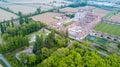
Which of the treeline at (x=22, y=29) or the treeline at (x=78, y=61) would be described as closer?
the treeline at (x=78, y=61)

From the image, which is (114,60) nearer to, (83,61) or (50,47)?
(83,61)

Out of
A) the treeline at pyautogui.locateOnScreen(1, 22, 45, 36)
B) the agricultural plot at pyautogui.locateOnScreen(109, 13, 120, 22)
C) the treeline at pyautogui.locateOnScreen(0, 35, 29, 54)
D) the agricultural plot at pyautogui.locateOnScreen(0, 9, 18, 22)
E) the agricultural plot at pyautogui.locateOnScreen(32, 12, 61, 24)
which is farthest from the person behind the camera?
the agricultural plot at pyautogui.locateOnScreen(0, 9, 18, 22)

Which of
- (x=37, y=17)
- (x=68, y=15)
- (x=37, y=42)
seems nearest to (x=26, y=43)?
(x=37, y=42)

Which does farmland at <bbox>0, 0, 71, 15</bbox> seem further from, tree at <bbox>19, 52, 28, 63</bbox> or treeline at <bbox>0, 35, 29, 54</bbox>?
tree at <bbox>19, 52, 28, 63</bbox>

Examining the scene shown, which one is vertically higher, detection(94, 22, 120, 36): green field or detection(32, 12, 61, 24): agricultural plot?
detection(32, 12, 61, 24): agricultural plot

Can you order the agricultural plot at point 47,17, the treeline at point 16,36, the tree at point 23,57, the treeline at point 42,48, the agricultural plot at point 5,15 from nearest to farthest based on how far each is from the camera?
the tree at point 23,57
the treeline at point 42,48
the treeline at point 16,36
the agricultural plot at point 47,17
the agricultural plot at point 5,15

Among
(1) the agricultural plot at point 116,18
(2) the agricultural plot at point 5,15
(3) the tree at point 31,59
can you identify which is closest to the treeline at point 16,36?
(3) the tree at point 31,59

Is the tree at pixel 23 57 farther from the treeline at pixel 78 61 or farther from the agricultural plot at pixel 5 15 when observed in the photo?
the agricultural plot at pixel 5 15

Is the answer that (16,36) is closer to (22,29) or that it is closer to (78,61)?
(22,29)

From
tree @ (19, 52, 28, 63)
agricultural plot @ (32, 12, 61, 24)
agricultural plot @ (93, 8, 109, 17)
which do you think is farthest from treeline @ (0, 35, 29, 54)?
agricultural plot @ (93, 8, 109, 17)
